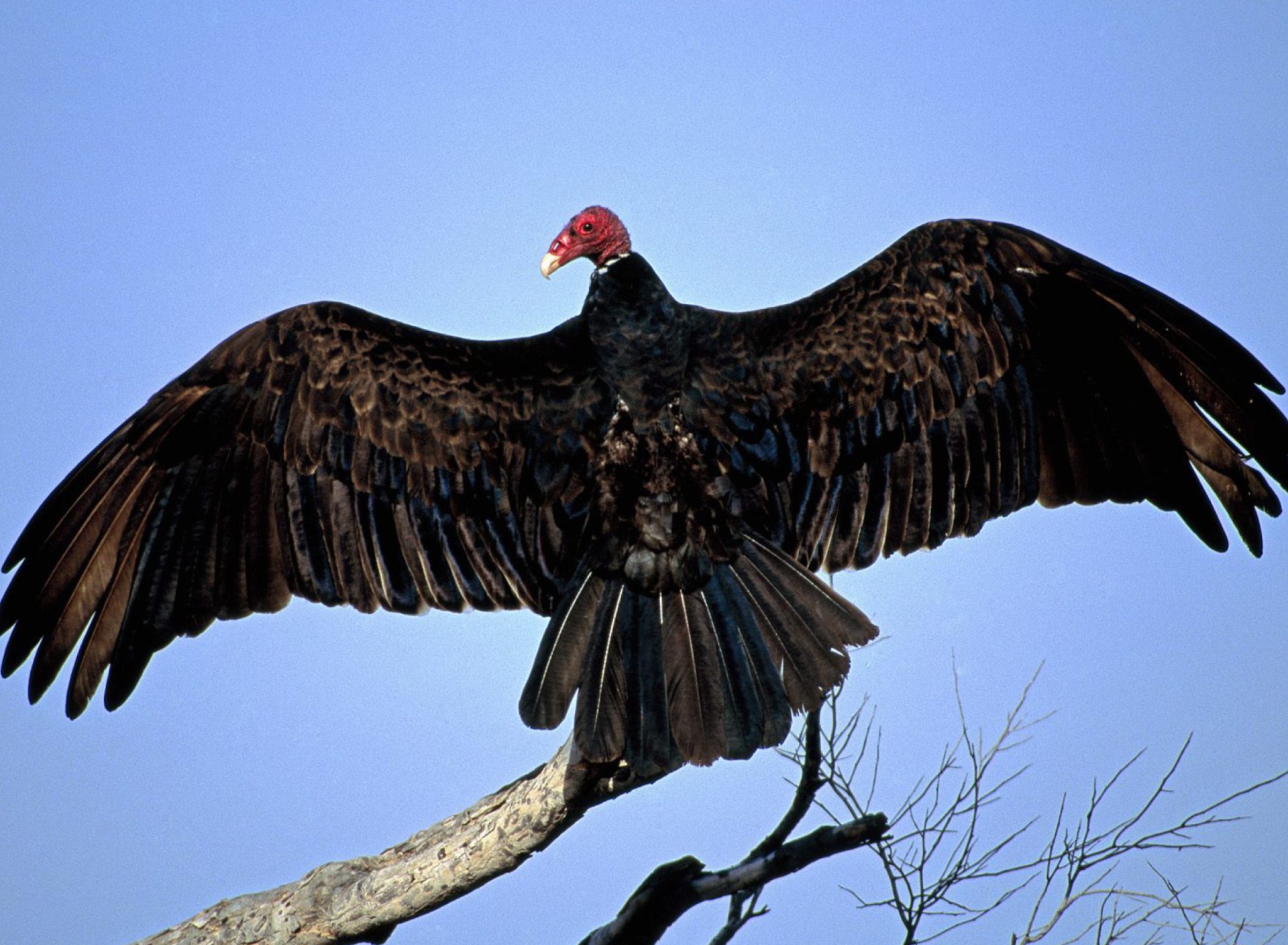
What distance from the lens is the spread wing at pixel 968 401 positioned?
11.8 ft

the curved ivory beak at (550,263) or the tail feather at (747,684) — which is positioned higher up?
the curved ivory beak at (550,263)

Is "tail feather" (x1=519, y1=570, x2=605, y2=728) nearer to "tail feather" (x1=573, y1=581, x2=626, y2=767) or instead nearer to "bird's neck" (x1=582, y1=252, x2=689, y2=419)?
"tail feather" (x1=573, y1=581, x2=626, y2=767)

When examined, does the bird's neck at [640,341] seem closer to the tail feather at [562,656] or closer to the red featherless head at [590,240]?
the red featherless head at [590,240]

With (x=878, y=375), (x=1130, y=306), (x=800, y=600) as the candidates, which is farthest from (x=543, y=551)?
(x=1130, y=306)

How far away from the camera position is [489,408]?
12.0 feet

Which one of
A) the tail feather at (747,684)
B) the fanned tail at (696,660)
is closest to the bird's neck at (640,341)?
the fanned tail at (696,660)

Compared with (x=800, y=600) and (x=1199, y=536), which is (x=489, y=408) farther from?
(x=1199, y=536)

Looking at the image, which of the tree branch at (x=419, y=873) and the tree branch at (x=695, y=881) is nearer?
the tree branch at (x=419, y=873)

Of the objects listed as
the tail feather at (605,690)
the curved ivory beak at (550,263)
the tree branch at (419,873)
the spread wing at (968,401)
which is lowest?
the tree branch at (419,873)

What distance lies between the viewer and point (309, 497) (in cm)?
A: 380

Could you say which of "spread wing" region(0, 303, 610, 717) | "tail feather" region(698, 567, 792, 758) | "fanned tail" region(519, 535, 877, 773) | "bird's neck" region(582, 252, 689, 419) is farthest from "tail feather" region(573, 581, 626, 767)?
"bird's neck" region(582, 252, 689, 419)

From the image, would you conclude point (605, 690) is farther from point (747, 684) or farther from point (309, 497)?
point (309, 497)

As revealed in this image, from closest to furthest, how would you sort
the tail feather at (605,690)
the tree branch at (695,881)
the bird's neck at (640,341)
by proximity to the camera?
the tail feather at (605,690)
the tree branch at (695,881)
the bird's neck at (640,341)

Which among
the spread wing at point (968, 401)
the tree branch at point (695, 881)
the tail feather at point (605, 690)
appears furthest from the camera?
the spread wing at point (968, 401)
